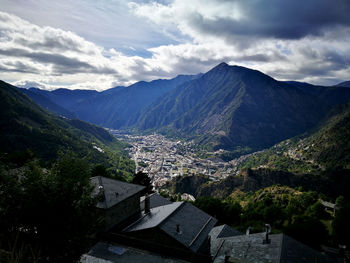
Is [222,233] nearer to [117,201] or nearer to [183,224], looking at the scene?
[183,224]

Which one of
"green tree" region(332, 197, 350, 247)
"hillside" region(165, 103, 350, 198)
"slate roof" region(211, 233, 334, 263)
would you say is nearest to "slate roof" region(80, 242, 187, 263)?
"slate roof" region(211, 233, 334, 263)

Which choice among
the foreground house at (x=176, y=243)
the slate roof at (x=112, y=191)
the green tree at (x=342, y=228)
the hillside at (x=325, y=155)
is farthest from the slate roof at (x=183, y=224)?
the hillside at (x=325, y=155)

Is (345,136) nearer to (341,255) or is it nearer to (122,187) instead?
(341,255)

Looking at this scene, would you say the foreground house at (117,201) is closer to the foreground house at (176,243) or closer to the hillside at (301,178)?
the foreground house at (176,243)

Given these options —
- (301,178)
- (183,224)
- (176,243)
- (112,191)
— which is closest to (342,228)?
(183,224)

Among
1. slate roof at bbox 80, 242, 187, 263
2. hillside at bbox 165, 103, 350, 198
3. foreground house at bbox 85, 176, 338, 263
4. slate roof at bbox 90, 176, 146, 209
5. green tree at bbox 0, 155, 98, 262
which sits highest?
green tree at bbox 0, 155, 98, 262

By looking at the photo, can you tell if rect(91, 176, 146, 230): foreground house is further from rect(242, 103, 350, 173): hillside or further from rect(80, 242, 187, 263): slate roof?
rect(242, 103, 350, 173): hillside

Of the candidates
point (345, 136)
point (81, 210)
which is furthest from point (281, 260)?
point (345, 136)
